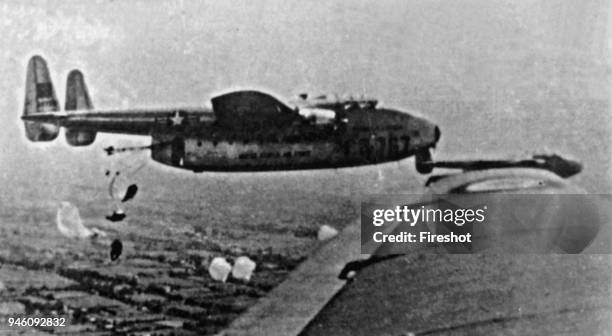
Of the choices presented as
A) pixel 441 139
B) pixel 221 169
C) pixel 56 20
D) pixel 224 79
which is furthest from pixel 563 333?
pixel 56 20

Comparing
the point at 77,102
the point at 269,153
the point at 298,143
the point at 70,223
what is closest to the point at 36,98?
the point at 77,102

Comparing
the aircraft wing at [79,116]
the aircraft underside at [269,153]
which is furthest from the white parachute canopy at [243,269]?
the aircraft wing at [79,116]

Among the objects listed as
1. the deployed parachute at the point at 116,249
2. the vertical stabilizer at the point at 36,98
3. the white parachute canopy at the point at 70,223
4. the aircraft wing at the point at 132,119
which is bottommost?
the deployed parachute at the point at 116,249

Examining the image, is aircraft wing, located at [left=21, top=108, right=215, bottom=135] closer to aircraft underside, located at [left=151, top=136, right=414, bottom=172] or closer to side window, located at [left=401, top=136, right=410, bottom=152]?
aircraft underside, located at [left=151, top=136, right=414, bottom=172]

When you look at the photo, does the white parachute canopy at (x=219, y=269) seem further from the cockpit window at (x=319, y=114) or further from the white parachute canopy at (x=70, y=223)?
the cockpit window at (x=319, y=114)

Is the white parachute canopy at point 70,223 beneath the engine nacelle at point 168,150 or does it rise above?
beneath

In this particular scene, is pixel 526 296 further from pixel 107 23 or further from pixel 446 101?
pixel 107 23

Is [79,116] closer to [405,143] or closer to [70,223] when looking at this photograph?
[70,223]

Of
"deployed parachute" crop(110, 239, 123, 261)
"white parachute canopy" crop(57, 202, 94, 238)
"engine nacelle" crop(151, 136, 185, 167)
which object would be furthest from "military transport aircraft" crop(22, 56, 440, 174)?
"deployed parachute" crop(110, 239, 123, 261)
